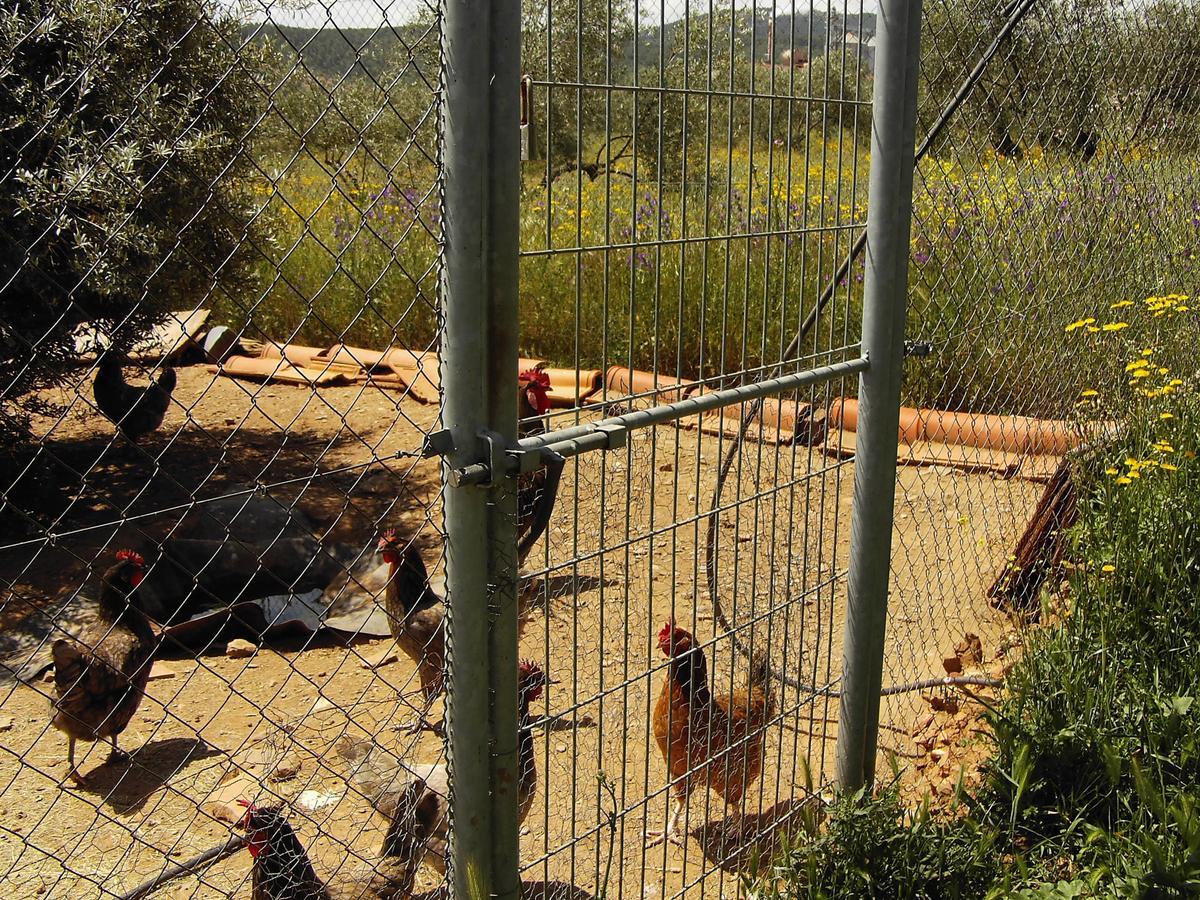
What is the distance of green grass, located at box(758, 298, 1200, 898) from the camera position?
275 cm

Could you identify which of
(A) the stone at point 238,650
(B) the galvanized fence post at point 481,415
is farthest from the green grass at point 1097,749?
(A) the stone at point 238,650

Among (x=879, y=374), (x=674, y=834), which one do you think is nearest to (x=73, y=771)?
(x=674, y=834)

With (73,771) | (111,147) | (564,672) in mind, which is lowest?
(564,672)

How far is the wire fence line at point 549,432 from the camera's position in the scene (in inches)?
79.4

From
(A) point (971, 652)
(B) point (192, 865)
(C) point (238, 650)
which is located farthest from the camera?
(C) point (238, 650)

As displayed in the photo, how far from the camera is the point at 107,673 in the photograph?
13.0ft

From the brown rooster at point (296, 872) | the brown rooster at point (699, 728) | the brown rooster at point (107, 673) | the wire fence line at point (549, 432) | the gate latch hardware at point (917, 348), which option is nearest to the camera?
the wire fence line at point (549, 432)

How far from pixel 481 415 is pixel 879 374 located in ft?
4.60

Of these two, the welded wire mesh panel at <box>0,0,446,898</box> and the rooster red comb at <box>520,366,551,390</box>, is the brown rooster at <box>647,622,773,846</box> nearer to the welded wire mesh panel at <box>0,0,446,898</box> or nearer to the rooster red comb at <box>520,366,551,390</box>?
the welded wire mesh panel at <box>0,0,446,898</box>

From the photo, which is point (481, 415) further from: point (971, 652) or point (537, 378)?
point (971, 652)

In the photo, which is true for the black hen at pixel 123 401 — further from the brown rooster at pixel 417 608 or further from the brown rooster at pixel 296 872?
the brown rooster at pixel 296 872

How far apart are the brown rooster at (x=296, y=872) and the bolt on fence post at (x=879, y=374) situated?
1.25 meters

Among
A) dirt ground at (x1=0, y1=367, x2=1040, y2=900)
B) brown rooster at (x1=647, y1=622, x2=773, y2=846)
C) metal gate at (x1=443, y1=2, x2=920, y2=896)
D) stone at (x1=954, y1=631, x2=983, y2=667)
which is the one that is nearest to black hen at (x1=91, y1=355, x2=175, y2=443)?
dirt ground at (x1=0, y1=367, x2=1040, y2=900)

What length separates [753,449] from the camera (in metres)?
6.49
